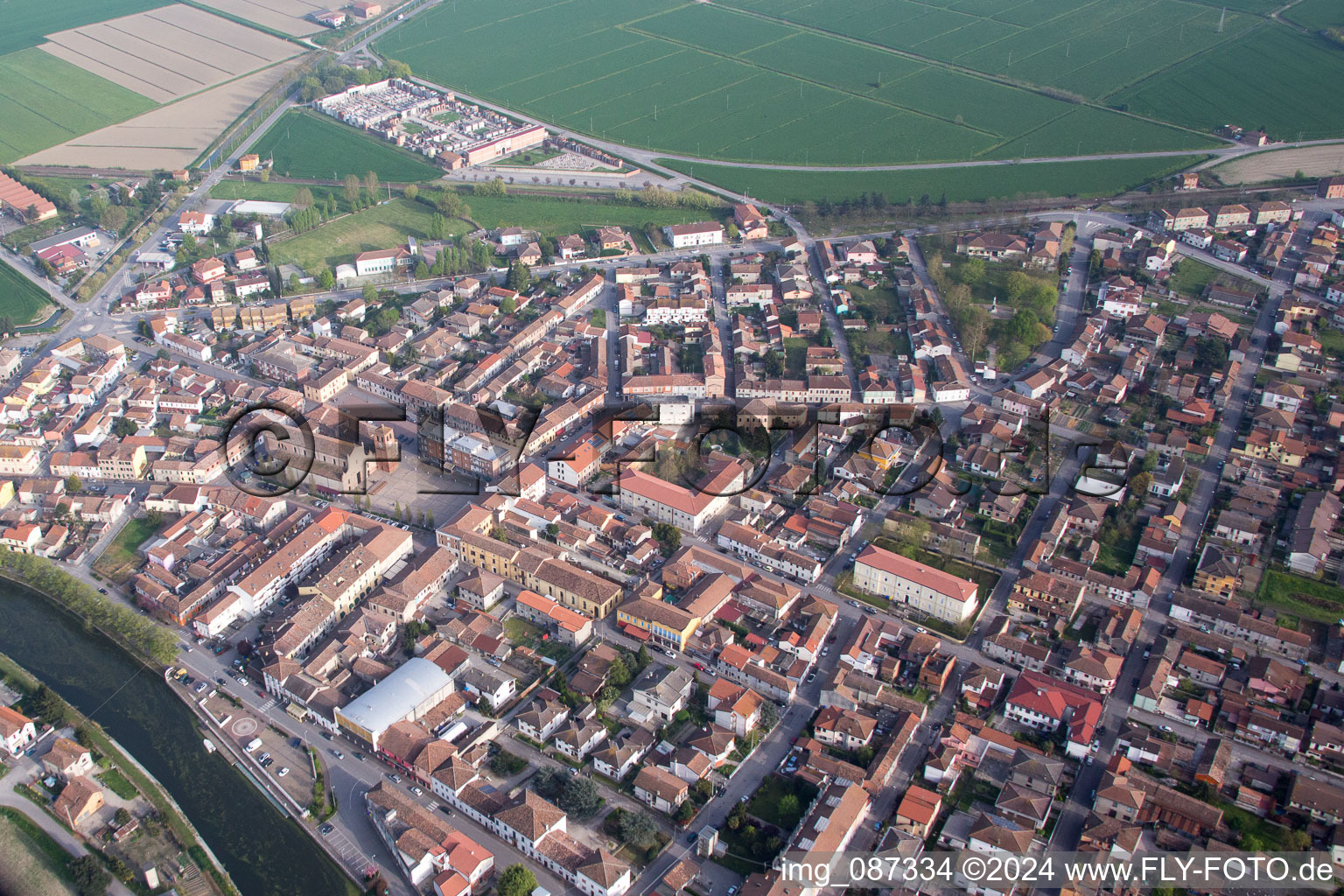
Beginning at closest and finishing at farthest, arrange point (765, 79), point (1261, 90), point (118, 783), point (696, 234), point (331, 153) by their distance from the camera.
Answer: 1. point (118, 783)
2. point (696, 234)
3. point (331, 153)
4. point (1261, 90)
5. point (765, 79)

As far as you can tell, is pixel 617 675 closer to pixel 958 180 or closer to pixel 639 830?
pixel 639 830

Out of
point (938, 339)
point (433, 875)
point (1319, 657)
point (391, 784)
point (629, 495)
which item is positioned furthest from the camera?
point (938, 339)

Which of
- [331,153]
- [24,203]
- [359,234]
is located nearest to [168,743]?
[359,234]

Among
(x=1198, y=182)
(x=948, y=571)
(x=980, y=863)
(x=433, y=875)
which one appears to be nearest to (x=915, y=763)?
(x=980, y=863)

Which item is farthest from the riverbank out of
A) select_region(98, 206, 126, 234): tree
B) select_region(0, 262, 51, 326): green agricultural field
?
select_region(98, 206, 126, 234): tree

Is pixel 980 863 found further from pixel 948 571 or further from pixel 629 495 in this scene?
pixel 629 495

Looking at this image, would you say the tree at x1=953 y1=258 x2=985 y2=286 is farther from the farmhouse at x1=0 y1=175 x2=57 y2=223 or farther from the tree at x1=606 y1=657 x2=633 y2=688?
the farmhouse at x1=0 y1=175 x2=57 y2=223

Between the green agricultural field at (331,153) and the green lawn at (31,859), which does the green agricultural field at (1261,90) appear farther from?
the green lawn at (31,859)
